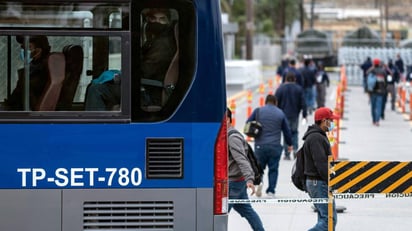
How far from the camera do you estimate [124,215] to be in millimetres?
8422

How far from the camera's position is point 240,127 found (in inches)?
1096

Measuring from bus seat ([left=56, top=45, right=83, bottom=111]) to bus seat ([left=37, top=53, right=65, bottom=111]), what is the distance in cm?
4

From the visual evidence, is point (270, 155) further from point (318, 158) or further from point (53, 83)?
point (53, 83)

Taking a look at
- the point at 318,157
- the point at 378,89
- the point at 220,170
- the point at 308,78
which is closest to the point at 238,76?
the point at 308,78

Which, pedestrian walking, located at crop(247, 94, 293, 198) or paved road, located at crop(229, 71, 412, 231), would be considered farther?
pedestrian walking, located at crop(247, 94, 293, 198)

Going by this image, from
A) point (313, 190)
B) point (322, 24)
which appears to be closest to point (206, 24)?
point (313, 190)

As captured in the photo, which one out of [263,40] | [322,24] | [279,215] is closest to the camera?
[279,215]

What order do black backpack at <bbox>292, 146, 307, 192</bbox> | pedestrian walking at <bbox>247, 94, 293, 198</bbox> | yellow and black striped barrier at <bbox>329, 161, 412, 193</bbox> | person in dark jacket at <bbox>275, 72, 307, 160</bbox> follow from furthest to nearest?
person in dark jacket at <bbox>275, 72, 307, 160</bbox> → pedestrian walking at <bbox>247, 94, 293, 198</bbox> → black backpack at <bbox>292, 146, 307, 192</bbox> → yellow and black striped barrier at <bbox>329, 161, 412, 193</bbox>

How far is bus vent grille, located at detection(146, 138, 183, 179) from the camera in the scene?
8414 mm

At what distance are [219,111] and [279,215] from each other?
634cm

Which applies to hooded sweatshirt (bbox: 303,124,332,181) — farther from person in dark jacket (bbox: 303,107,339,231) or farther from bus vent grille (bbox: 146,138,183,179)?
bus vent grille (bbox: 146,138,183,179)

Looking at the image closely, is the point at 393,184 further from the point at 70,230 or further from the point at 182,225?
the point at 70,230

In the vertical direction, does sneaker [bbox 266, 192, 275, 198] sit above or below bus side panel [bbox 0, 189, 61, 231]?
below

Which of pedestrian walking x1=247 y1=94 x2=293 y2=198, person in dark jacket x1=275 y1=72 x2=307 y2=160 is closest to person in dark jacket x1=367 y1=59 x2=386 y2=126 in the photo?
person in dark jacket x1=275 y1=72 x2=307 y2=160
